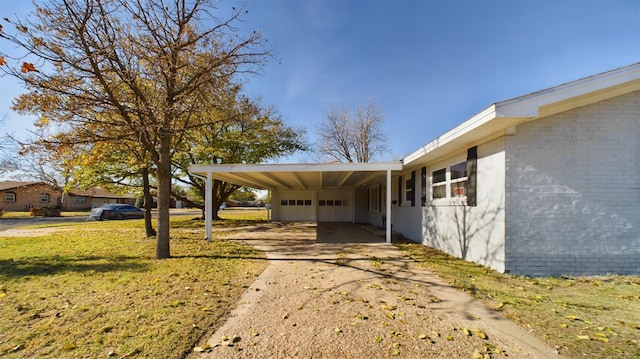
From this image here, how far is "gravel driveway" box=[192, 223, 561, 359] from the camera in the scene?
2.75 m

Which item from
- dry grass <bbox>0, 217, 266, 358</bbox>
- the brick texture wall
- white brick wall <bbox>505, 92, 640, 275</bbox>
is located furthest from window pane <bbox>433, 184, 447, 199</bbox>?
the brick texture wall

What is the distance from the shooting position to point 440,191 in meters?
8.41

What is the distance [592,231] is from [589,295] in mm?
1716

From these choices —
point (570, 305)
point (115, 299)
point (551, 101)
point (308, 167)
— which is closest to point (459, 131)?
point (551, 101)

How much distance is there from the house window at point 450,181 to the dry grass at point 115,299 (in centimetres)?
522

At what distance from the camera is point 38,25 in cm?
568

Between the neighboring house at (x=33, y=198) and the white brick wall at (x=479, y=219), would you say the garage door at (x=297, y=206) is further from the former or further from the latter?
the neighboring house at (x=33, y=198)

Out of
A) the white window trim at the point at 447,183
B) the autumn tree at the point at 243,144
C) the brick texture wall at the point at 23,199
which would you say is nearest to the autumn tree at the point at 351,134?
the autumn tree at the point at 243,144

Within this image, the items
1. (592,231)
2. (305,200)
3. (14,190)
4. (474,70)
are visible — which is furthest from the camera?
(14,190)

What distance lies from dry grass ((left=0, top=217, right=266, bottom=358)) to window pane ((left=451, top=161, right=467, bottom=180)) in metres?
5.36

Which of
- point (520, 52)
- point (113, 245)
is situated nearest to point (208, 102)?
point (113, 245)

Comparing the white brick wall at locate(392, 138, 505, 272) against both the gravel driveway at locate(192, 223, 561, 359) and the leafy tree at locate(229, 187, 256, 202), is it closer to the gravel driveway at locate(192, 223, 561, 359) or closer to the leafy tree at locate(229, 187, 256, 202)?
the gravel driveway at locate(192, 223, 561, 359)

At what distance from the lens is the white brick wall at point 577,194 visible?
5.44m

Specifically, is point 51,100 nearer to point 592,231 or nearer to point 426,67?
point 592,231
